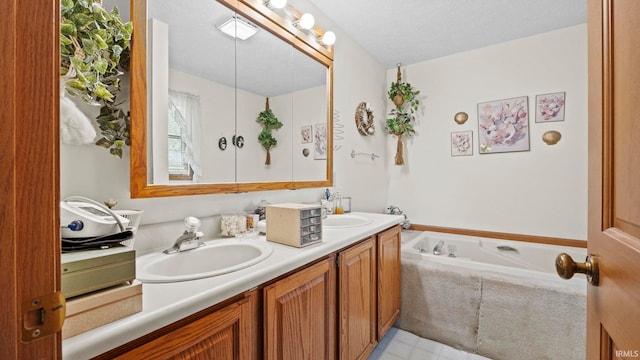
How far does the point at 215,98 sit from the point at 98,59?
0.49 metres

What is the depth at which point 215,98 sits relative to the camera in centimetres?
128

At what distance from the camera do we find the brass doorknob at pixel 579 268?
612 mm

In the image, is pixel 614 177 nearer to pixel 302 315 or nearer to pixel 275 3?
pixel 302 315

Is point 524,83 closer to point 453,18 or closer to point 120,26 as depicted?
point 453,18

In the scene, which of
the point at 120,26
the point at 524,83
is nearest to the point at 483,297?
the point at 524,83

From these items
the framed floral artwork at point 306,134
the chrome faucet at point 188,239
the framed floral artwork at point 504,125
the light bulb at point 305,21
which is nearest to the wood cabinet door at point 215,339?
the chrome faucet at point 188,239

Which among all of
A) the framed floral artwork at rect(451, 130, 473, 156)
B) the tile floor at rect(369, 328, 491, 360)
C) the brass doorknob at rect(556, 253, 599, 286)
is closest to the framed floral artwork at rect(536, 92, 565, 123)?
the framed floral artwork at rect(451, 130, 473, 156)

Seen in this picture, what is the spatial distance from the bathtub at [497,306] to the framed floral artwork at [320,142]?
1050 mm

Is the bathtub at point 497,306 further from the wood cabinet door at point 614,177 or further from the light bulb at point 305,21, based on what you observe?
the light bulb at point 305,21

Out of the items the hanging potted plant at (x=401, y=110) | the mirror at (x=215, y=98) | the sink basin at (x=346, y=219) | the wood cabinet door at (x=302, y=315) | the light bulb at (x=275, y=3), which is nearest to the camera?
the wood cabinet door at (x=302, y=315)

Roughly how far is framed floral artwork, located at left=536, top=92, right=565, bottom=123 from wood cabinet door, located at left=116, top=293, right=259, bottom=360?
113 inches

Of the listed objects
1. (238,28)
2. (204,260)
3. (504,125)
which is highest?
(238,28)

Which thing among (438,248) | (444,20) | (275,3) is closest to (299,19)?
(275,3)

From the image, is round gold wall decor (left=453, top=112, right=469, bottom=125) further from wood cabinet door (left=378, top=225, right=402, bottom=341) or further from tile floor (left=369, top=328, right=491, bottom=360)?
tile floor (left=369, top=328, right=491, bottom=360)
